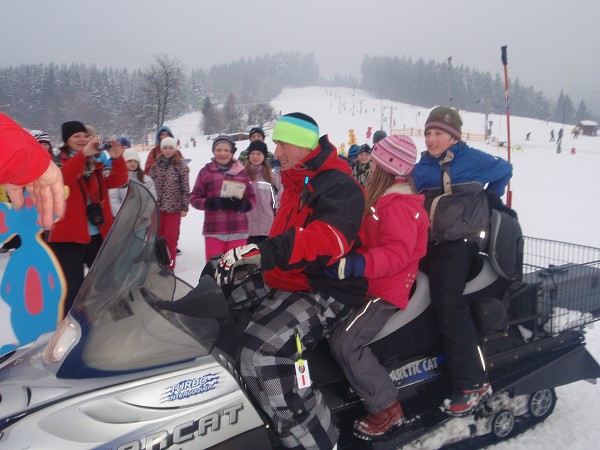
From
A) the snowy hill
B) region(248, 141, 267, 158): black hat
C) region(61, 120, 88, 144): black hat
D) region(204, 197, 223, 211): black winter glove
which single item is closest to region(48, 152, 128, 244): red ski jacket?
region(61, 120, 88, 144): black hat

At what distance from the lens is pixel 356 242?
2307 millimetres

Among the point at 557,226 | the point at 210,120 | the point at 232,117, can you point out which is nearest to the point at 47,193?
the point at 557,226

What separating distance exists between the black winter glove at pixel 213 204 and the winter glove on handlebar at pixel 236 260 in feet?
9.88

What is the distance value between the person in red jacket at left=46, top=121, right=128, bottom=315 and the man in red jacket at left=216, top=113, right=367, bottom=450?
200cm

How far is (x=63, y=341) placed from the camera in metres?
1.77

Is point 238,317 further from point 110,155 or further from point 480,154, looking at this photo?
point 110,155

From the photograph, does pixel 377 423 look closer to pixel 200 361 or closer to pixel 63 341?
pixel 200 361

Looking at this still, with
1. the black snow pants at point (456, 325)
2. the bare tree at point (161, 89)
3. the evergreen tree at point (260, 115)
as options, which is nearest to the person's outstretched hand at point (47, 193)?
the black snow pants at point (456, 325)

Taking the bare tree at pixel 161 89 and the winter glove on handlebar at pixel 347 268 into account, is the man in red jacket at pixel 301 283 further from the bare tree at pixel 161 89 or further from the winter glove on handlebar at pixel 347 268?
the bare tree at pixel 161 89

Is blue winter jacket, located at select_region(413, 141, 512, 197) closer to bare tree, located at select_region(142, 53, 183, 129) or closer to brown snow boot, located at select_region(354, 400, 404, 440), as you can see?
brown snow boot, located at select_region(354, 400, 404, 440)

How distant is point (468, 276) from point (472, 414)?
0.85 meters

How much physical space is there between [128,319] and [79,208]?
217cm

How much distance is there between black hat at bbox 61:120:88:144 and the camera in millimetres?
3840

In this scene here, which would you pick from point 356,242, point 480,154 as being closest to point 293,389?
point 356,242
